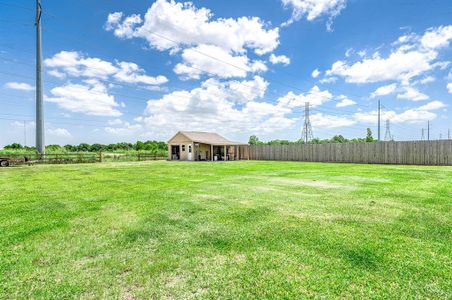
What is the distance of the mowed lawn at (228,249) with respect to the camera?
7.36 feet

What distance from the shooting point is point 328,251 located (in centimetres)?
296

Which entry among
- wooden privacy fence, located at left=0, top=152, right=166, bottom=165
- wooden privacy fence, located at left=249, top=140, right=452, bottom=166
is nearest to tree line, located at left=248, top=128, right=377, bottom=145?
wooden privacy fence, located at left=249, top=140, right=452, bottom=166

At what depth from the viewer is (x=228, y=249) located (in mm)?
3066

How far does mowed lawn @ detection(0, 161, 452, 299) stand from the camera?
2.24 meters

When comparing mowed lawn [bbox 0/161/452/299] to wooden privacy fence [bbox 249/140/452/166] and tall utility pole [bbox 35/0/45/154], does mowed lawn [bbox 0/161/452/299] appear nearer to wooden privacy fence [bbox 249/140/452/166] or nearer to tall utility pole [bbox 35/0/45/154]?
wooden privacy fence [bbox 249/140/452/166]

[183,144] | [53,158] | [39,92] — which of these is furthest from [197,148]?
[39,92]

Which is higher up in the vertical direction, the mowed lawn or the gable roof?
the gable roof

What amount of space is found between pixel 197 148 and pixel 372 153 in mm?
17383

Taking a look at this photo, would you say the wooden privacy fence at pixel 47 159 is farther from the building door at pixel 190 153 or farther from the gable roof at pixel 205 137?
the gable roof at pixel 205 137

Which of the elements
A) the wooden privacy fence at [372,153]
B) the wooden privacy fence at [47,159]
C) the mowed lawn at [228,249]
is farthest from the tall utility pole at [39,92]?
the wooden privacy fence at [372,153]

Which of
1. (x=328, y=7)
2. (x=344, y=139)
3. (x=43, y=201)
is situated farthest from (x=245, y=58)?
(x=344, y=139)

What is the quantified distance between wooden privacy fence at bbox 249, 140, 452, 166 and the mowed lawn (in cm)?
1585

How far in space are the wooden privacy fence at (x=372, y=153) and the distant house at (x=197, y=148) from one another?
433cm

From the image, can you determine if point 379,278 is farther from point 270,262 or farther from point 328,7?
point 328,7
